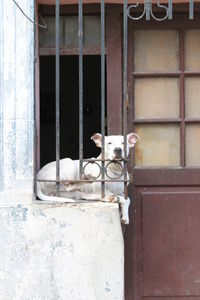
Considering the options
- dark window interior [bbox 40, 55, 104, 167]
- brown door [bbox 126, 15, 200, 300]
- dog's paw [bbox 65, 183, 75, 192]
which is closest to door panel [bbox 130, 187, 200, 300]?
brown door [bbox 126, 15, 200, 300]

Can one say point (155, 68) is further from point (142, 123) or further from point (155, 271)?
point (155, 271)

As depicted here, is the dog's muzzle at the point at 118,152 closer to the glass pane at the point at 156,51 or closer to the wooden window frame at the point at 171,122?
the wooden window frame at the point at 171,122

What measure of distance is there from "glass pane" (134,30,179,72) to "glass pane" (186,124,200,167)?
548 mm

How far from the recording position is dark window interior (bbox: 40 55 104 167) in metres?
8.59

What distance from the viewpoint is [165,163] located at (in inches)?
207

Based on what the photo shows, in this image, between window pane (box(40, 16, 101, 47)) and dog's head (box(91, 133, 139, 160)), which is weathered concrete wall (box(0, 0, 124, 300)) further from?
window pane (box(40, 16, 101, 47))

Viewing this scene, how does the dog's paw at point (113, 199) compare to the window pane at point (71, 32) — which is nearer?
the dog's paw at point (113, 199)

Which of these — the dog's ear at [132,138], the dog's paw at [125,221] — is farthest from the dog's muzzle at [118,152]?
the dog's paw at [125,221]

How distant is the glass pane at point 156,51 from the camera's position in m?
5.25

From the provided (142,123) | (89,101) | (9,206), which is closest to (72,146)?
(89,101)

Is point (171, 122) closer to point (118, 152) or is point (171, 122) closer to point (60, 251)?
point (118, 152)

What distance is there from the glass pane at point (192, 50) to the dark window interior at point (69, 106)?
3.16 m

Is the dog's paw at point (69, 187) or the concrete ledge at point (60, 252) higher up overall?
the dog's paw at point (69, 187)

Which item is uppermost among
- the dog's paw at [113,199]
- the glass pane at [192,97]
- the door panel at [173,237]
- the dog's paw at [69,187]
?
the glass pane at [192,97]
